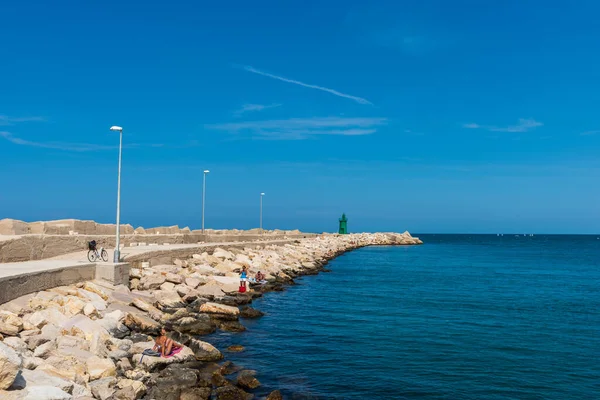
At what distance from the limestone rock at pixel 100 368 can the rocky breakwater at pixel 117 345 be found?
0.06 ft

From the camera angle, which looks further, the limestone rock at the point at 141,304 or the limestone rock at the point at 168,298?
the limestone rock at the point at 168,298

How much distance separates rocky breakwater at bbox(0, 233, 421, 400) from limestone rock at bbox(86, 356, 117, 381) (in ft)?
0.06

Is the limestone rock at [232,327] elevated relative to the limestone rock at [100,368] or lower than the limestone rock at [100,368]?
lower

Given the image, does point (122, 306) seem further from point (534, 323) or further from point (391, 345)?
point (534, 323)

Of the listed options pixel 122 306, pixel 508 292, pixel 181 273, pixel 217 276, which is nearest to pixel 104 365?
pixel 122 306

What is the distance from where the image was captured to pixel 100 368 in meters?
10.1

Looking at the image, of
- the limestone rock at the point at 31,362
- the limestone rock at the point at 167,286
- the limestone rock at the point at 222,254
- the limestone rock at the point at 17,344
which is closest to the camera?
the limestone rock at the point at 31,362

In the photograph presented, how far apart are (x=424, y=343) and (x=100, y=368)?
9940 millimetres

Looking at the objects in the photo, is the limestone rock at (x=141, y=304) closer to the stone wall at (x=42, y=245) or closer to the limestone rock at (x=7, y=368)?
the stone wall at (x=42, y=245)

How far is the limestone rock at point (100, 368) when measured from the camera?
9898mm

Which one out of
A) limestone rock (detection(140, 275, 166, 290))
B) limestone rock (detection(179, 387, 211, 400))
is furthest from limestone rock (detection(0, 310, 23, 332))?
limestone rock (detection(140, 275, 166, 290))

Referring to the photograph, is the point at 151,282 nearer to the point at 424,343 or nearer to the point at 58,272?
the point at 58,272

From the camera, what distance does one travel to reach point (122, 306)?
1549 cm

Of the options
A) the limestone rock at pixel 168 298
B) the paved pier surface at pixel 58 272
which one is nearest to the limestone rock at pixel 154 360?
the paved pier surface at pixel 58 272
